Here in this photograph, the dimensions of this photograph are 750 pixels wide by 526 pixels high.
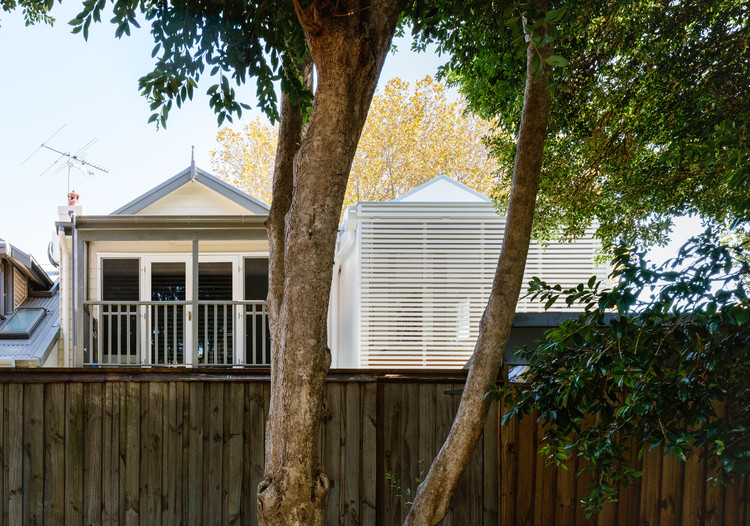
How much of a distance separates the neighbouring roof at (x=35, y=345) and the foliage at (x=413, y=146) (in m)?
11.1

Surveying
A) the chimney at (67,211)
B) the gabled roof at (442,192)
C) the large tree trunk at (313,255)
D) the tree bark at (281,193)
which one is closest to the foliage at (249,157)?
the gabled roof at (442,192)

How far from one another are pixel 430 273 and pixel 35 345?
5.70 meters

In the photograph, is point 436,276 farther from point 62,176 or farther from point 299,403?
point 62,176

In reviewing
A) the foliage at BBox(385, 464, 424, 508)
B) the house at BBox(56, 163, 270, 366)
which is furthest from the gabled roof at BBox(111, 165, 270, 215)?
the foliage at BBox(385, 464, 424, 508)

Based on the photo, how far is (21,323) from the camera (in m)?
10.5

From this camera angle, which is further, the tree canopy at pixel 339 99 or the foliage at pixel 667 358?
the tree canopy at pixel 339 99

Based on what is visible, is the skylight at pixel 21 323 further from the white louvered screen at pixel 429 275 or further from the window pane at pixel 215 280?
the white louvered screen at pixel 429 275

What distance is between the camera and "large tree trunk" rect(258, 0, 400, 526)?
9.73 feet

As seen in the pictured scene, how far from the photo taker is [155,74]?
3559 millimetres

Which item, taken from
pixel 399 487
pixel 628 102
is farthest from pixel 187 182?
pixel 399 487

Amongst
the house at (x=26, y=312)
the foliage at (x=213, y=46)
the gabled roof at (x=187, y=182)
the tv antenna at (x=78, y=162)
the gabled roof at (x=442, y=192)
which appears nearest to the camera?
the foliage at (x=213, y=46)

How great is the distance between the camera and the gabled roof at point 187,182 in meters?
10.5

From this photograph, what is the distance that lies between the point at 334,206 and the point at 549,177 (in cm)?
481

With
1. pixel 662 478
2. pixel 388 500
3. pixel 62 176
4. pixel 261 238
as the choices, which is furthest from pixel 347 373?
pixel 62 176
